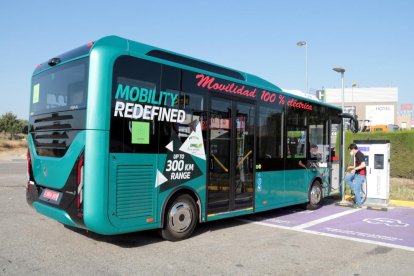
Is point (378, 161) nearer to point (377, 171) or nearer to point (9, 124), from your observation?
point (377, 171)

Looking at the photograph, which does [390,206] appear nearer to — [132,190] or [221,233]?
[221,233]

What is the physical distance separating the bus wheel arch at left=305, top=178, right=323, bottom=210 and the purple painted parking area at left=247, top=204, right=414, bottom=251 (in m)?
0.20

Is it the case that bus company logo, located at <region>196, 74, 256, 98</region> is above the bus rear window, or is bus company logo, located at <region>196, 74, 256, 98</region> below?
above

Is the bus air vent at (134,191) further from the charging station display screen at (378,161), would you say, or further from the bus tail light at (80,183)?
the charging station display screen at (378,161)

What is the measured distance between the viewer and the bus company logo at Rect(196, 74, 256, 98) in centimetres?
689

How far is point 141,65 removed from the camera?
19.0 ft

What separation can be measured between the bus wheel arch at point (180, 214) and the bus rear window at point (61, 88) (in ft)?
7.04

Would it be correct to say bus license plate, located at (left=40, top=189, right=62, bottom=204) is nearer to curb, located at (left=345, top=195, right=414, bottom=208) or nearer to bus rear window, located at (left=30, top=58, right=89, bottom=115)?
bus rear window, located at (left=30, top=58, right=89, bottom=115)

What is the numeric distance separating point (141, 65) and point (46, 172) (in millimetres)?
2334

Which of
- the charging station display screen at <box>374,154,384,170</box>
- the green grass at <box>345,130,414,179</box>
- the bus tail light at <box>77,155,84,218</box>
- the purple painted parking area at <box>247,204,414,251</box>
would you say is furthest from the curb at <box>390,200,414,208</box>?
the bus tail light at <box>77,155,84,218</box>

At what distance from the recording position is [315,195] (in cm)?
1062

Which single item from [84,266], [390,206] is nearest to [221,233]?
[84,266]

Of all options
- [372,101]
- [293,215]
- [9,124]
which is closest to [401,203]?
[293,215]

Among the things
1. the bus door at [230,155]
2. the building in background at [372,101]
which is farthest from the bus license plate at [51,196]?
the building in background at [372,101]
